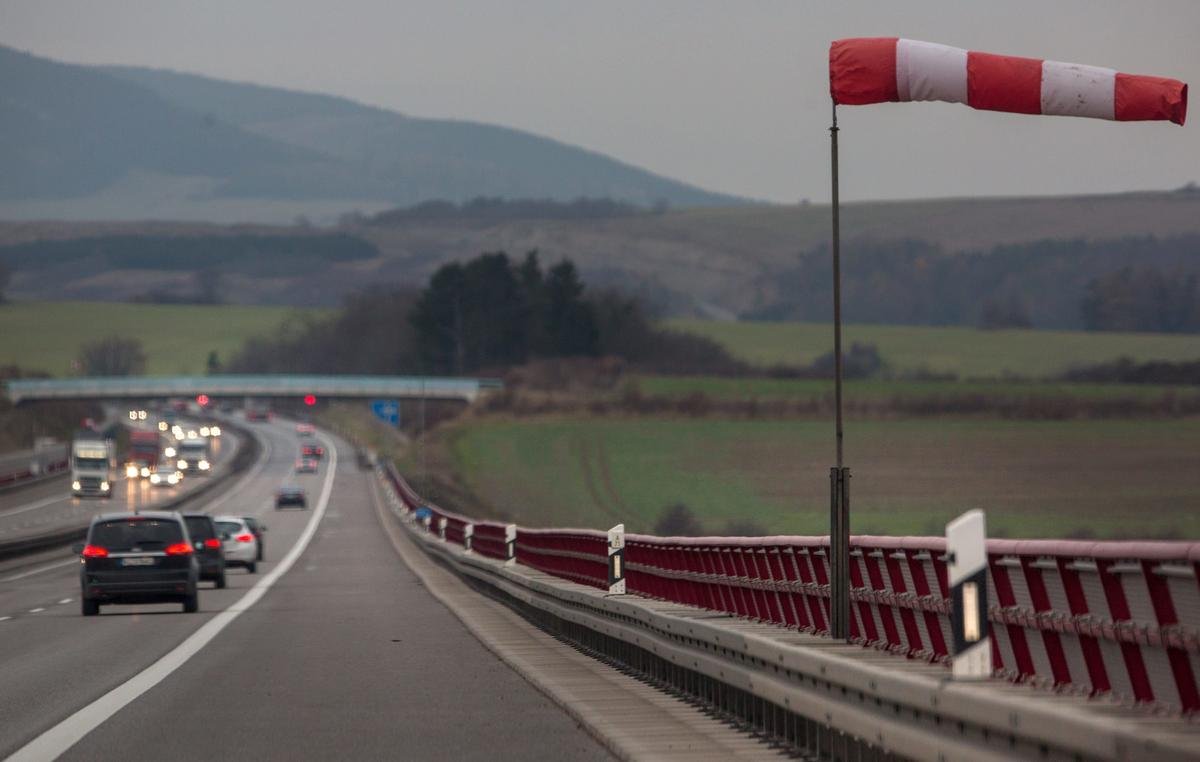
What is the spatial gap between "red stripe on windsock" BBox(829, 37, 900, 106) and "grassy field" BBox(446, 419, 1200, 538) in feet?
188

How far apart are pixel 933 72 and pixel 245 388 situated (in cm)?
17106

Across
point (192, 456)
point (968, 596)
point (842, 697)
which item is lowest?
point (192, 456)

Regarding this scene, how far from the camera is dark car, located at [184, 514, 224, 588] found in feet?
129

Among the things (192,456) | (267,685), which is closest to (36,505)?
(192,456)

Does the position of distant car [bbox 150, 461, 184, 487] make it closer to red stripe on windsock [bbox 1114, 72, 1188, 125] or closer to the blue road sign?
the blue road sign

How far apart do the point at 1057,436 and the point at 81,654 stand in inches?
3456

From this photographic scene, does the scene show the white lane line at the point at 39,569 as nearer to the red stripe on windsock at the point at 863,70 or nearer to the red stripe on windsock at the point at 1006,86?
the red stripe on windsock at the point at 863,70

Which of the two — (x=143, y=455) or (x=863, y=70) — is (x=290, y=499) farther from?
(x=863, y=70)

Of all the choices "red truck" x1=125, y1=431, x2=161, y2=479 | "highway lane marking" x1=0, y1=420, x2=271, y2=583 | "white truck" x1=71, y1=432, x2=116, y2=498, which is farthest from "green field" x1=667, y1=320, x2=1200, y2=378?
"white truck" x1=71, y1=432, x2=116, y2=498

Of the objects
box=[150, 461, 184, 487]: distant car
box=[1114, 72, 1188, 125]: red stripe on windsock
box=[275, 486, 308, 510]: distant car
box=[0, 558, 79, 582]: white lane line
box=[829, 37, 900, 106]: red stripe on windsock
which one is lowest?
box=[0, 558, 79, 582]: white lane line

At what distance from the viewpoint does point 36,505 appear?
340 feet

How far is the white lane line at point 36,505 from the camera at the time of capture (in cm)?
9667

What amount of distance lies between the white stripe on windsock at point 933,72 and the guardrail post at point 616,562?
8516mm

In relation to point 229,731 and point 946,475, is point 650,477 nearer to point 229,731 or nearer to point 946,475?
point 946,475
